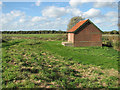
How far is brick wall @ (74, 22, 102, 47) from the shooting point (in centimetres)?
2313

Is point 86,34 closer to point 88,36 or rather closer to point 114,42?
point 88,36

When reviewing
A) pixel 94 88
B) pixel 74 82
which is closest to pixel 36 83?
pixel 74 82

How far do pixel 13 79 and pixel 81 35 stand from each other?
17.9 m

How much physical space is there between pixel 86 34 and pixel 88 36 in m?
0.60

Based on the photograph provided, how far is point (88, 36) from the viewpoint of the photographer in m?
23.5

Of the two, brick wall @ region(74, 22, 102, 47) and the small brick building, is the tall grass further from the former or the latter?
the small brick building

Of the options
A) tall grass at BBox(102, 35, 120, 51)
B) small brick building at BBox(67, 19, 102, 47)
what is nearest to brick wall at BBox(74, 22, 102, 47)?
small brick building at BBox(67, 19, 102, 47)

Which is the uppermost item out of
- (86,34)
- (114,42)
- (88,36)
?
(86,34)

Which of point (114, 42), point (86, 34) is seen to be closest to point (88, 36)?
→ point (86, 34)

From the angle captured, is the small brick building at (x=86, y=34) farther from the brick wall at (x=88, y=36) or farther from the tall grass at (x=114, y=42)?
the tall grass at (x=114, y=42)

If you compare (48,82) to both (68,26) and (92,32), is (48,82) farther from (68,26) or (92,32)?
(68,26)

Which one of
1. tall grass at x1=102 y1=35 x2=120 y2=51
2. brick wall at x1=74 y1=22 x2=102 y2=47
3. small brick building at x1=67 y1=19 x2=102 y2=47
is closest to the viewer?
tall grass at x1=102 y1=35 x2=120 y2=51

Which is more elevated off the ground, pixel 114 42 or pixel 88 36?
pixel 88 36

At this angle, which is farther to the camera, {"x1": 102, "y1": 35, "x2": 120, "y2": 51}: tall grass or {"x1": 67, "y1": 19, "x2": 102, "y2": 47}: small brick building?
{"x1": 67, "y1": 19, "x2": 102, "y2": 47}: small brick building
